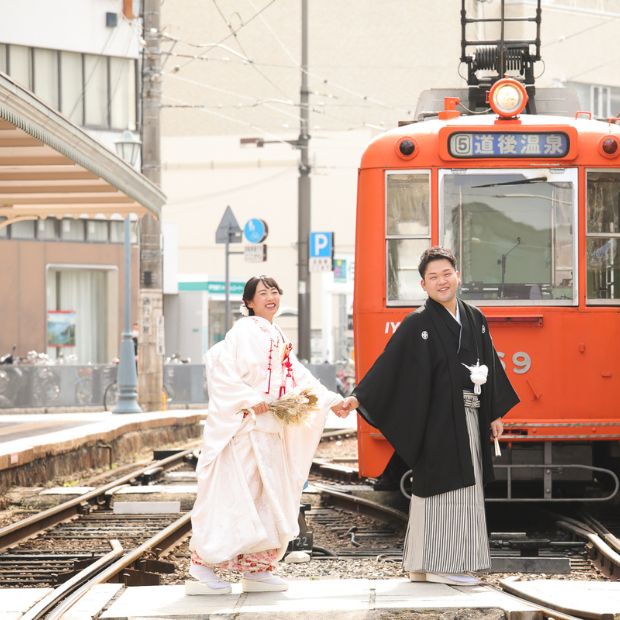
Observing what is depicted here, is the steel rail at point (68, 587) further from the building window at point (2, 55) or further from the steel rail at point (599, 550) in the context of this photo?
the building window at point (2, 55)

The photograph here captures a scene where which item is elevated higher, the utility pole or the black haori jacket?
the utility pole

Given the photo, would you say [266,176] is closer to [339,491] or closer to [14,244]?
[14,244]

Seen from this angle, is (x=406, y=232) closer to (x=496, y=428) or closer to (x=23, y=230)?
(x=496, y=428)

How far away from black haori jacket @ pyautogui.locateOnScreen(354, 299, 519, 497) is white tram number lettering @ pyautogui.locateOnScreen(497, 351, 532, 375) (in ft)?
9.55

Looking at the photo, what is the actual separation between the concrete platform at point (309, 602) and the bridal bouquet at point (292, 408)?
836mm

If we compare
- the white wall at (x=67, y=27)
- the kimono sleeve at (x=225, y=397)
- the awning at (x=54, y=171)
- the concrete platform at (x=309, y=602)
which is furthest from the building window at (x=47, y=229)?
the kimono sleeve at (x=225, y=397)

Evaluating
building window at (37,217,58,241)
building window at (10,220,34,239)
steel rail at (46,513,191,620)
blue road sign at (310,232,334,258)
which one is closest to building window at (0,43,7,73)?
building window at (10,220,34,239)

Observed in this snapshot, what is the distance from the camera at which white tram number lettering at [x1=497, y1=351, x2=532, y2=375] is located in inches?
383

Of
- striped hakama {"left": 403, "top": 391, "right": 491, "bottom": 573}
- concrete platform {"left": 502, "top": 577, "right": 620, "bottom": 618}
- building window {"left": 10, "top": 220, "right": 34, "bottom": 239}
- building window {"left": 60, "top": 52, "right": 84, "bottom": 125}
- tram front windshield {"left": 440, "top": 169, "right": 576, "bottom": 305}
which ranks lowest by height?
concrete platform {"left": 502, "top": 577, "right": 620, "bottom": 618}

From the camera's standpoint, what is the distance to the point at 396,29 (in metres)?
44.1

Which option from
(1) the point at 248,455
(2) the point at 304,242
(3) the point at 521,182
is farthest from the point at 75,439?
(2) the point at 304,242

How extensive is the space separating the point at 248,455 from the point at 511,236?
3.79 meters

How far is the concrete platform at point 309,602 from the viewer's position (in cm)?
602

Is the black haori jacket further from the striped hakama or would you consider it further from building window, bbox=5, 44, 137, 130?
building window, bbox=5, 44, 137, 130
